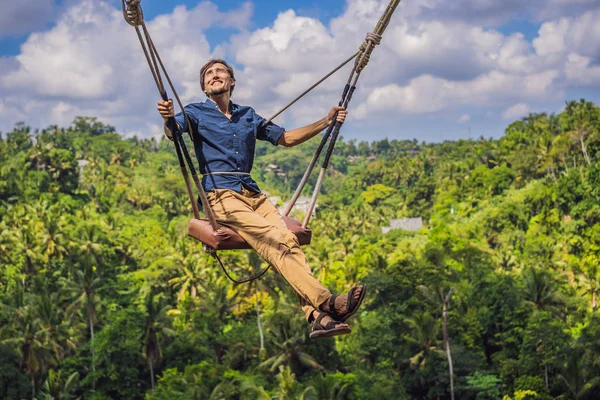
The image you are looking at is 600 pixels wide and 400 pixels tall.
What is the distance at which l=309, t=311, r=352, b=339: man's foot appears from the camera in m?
4.40

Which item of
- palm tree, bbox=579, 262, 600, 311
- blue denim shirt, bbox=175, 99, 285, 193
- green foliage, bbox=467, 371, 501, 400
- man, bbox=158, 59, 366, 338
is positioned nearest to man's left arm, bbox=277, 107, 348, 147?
man, bbox=158, 59, 366, 338

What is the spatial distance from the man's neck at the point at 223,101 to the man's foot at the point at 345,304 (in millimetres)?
1730

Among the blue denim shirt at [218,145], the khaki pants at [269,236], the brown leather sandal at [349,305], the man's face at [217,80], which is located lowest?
the brown leather sandal at [349,305]

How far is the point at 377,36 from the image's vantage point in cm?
548

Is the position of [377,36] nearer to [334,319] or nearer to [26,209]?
[334,319]

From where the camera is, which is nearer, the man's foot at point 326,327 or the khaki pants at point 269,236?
the man's foot at point 326,327

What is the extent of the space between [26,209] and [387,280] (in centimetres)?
2486

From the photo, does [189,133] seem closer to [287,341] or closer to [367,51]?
[367,51]

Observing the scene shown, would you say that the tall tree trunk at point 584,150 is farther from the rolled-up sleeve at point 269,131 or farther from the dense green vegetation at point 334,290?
the rolled-up sleeve at point 269,131

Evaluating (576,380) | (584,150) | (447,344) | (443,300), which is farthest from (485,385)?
(584,150)

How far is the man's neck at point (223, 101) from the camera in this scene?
5.40 meters

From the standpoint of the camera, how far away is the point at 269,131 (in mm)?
5617

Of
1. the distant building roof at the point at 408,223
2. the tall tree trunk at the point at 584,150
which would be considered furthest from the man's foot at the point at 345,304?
the distant building roof at the point at 408,223

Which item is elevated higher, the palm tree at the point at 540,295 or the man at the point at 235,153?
the man at the point at 235,153
